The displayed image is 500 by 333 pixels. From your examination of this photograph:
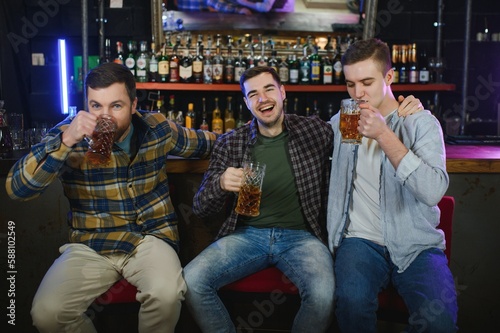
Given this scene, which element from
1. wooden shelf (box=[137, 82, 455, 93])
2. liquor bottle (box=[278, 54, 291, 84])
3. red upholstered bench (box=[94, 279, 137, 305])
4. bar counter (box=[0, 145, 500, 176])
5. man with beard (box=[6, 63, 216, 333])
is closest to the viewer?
man with beard (box=[6, 63, 216, 333])

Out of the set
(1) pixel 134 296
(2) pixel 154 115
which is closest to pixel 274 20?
(2) pixel 154 115

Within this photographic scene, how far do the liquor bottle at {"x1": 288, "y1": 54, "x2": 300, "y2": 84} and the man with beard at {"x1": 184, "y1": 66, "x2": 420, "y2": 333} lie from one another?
1.89 metres

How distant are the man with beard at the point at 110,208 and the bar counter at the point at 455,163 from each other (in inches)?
8.3

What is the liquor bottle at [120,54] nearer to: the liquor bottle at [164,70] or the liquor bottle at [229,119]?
the liquor bottle at [164,70]

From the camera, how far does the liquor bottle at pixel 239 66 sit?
4.43 metres

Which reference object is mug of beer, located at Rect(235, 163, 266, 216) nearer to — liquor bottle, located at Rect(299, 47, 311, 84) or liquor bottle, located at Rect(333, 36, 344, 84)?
liquor bottle, located at Rect(299, 47, 311, 84)

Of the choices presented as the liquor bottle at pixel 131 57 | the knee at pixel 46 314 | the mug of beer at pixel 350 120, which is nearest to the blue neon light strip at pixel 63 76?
the liquor bottle at pixel 131 57

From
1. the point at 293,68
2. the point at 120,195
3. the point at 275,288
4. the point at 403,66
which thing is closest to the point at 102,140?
the point at 120,195

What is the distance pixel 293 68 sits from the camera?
177 inches

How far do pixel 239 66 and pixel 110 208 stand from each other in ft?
7.65

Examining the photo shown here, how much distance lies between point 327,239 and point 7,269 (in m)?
1.58

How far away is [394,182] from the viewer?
2.31 m

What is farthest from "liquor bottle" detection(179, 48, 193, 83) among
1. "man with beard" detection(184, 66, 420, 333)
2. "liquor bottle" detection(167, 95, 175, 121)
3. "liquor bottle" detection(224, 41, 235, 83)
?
"man with beard" detection(184, 66, 420, 333)

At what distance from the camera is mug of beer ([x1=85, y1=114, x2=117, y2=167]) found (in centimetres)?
220
